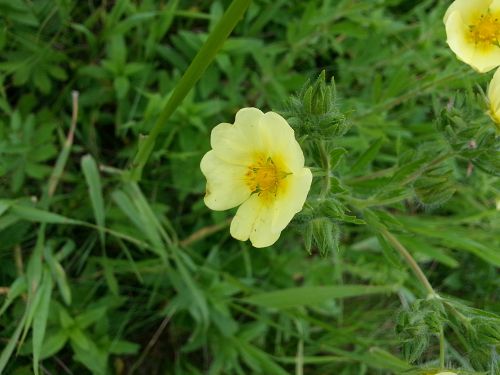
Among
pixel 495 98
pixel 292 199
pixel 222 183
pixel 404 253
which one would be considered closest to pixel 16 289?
pixel 222 183

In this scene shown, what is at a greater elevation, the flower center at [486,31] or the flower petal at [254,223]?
the flower center at [486,31]

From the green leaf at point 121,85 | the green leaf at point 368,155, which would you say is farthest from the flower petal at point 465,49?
the green leaf at point 121,85

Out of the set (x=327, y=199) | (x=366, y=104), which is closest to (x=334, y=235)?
(x=327, y=199)

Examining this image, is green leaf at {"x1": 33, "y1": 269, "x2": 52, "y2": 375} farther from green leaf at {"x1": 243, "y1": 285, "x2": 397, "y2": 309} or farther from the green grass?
green leaf at {"x1": 243, "y1": 285, "x2": 397, "y2": 309}

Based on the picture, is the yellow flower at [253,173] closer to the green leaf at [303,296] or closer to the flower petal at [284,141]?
the flower petal at [284,141]

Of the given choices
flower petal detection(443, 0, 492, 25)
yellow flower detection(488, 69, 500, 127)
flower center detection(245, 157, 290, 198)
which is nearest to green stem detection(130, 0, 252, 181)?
flower center detection(245, 157, 290, 198)
